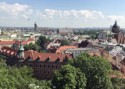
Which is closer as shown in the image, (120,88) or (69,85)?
(69,85)

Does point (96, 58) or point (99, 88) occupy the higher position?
point (96, 58)

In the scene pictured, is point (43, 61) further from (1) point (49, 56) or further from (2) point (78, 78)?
(2) point (78, 78)

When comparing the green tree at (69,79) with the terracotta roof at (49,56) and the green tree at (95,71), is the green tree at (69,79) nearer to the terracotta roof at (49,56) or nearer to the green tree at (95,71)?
the green tree at (95,71)

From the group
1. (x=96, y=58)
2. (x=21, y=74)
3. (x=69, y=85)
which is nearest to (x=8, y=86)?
(x=69, y=85)

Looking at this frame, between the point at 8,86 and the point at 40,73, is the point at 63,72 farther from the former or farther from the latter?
the point at 40,73

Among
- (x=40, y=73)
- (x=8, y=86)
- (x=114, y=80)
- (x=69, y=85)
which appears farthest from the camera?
(x=40, y=73)

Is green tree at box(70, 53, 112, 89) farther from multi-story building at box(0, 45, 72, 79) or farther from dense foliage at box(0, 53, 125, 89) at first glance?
multi-story building at box(0, 45, 72, 79)

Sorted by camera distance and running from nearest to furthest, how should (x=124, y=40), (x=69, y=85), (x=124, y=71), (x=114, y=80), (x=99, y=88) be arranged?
1. (x=69, y=85)
2. (x=99, y=88)
3. (x=114, y=80)
4. (x=124, y=71)
5. (x=124, y=40)
